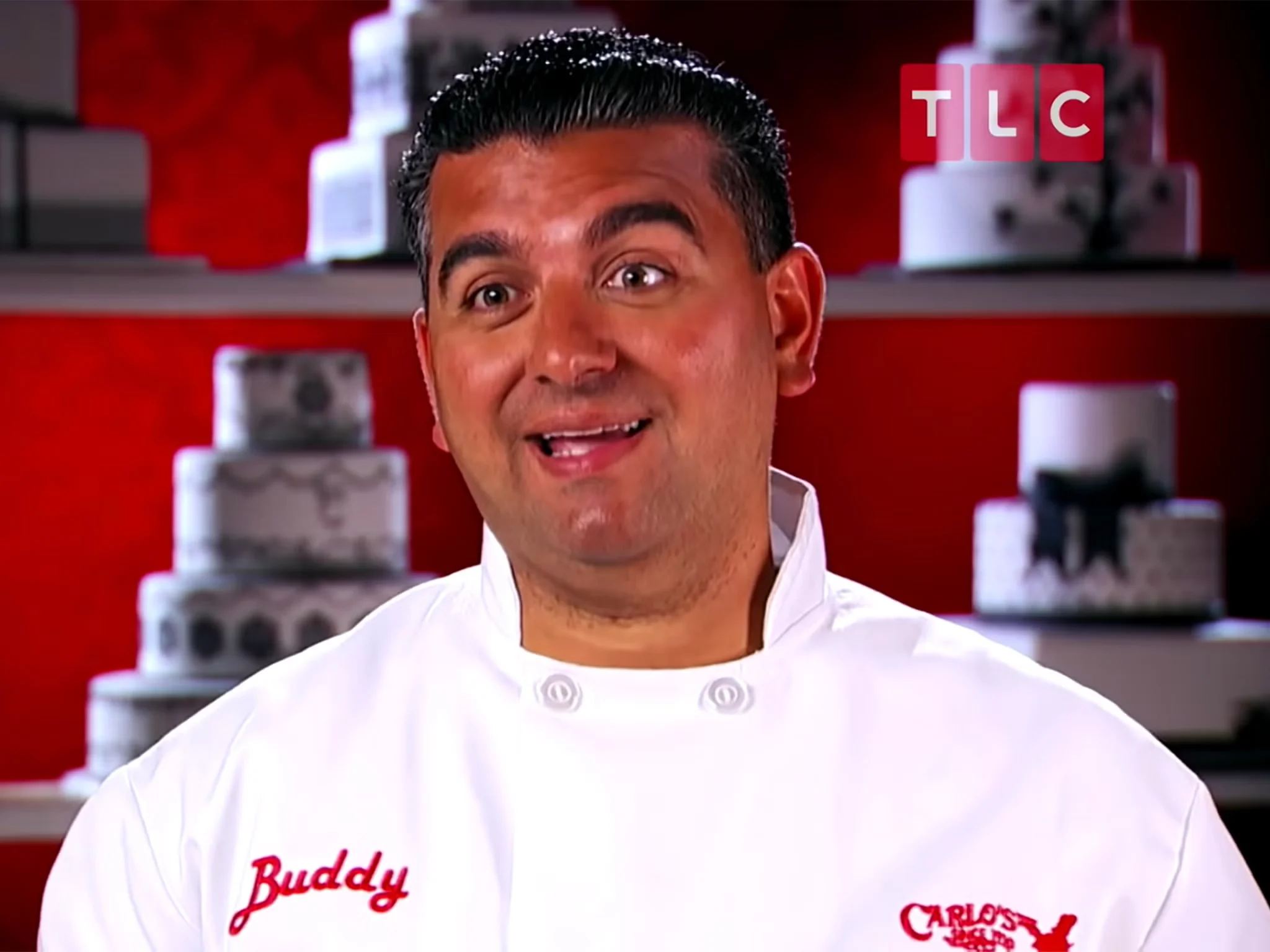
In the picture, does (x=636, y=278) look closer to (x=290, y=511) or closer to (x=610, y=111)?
(x=610, y=111)

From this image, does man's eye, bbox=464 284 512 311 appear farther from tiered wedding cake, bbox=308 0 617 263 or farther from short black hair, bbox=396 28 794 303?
tiered wedding cake, bbox=308 0 617 263

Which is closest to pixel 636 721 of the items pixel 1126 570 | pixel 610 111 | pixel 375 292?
pixel 610 111

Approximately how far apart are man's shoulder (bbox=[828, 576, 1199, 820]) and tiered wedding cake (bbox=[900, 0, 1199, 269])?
62 centimetres

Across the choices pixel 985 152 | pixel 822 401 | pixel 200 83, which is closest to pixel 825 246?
pixel 822 401

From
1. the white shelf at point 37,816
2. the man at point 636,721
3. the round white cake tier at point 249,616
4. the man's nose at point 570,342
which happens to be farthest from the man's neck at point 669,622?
the white shelf at point 37,816

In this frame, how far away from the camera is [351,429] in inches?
67.1

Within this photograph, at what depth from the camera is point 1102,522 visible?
5.65ft

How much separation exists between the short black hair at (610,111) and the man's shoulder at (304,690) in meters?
0.18

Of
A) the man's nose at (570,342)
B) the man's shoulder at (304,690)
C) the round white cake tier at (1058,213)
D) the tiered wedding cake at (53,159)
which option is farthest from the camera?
the round white cake tier at (1058,213)

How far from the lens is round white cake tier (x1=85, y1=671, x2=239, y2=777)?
1.64 meters

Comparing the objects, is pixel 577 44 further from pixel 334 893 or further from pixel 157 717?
pixel 157 717

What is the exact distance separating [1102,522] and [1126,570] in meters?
0.05

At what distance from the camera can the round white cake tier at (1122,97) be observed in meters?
1.70

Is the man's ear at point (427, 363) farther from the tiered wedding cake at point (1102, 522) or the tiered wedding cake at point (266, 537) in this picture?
the tiered wedding cake at point (1102, 522)
